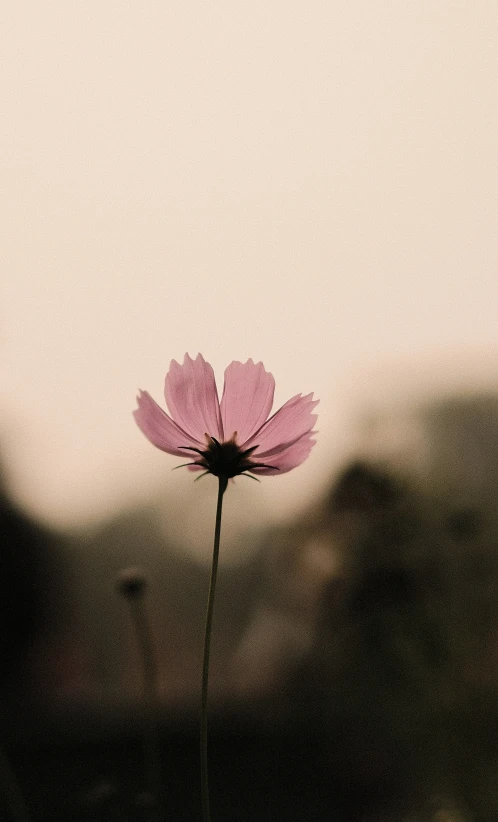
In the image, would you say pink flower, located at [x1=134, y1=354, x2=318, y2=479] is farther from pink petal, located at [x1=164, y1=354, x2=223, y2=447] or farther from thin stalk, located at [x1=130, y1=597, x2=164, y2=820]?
thin stalk, located at [x1=130, y1=597, x2=164, y2=820]

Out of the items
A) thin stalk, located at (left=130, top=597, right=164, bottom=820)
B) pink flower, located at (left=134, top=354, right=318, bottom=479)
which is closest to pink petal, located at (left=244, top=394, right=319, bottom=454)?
pink flower, located at (left=134, top=354, right=318, bottom=479)

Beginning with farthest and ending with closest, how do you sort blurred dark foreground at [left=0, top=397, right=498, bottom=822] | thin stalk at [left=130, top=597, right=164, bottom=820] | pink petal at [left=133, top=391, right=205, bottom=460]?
blurred dark foreground at [left=0, top=397, right=498, bottom=822], thin stalk at [left=130, top=597, right=164, bottom=820], pink petal at [left=133, top=391, right=205, bottom=460]

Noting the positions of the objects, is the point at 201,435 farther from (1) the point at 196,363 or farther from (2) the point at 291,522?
Result: (2) the point at 291,522

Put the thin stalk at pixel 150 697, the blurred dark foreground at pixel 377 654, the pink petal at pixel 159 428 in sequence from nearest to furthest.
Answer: the pink petal at pixel 159 428 < the thin stalk at pixel 150 697 < the blurred dark foreground at pixel 377 654

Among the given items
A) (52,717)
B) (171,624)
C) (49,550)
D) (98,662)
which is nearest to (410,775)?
(98,662)

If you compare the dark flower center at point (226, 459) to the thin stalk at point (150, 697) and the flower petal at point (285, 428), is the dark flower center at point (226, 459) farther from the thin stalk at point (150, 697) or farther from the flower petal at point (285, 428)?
the thin stalk at point (150, 697)

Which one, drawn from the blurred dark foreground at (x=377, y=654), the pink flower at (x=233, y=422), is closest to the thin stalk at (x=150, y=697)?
the blurred dark foreground at (x=377, y=654)

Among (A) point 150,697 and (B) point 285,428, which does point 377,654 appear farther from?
(B) point 285,428
